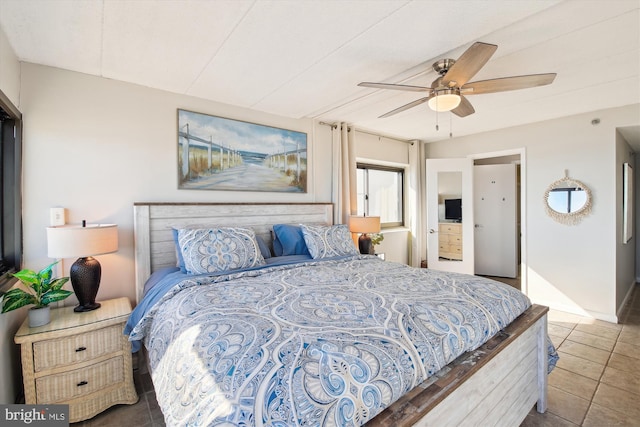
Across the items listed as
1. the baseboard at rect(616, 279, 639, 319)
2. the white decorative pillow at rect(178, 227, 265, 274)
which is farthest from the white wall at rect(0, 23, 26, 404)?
the baseboard at rect(616, 279, 639, 319)

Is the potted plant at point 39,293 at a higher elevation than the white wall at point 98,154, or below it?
below

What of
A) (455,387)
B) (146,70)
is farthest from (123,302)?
(455,387)

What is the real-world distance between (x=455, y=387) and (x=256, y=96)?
274 cm

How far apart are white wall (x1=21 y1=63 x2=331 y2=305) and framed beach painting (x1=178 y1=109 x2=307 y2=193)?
0.10 metres

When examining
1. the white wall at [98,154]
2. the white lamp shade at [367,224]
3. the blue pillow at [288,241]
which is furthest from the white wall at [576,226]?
the white wall at [98,154]

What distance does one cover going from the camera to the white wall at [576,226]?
333 centimetres

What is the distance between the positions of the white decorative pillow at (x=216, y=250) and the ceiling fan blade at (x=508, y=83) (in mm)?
2050

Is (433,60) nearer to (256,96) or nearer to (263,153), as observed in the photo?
(256,96)

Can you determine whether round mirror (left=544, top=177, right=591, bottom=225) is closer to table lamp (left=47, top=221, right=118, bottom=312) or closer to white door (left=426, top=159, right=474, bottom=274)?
white door (left=426, top=159, right=474, bottom=274)

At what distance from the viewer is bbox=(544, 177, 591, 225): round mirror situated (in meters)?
3.46

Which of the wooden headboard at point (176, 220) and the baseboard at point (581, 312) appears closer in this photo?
the wooden headboard at point (176, 220)

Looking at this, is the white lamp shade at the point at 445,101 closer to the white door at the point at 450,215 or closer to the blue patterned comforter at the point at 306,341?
the blue patterned comforter at the point at 306,341

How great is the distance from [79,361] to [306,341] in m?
1.72

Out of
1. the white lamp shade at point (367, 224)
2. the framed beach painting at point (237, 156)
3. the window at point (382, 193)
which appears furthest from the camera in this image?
the window at point (382, 193)
